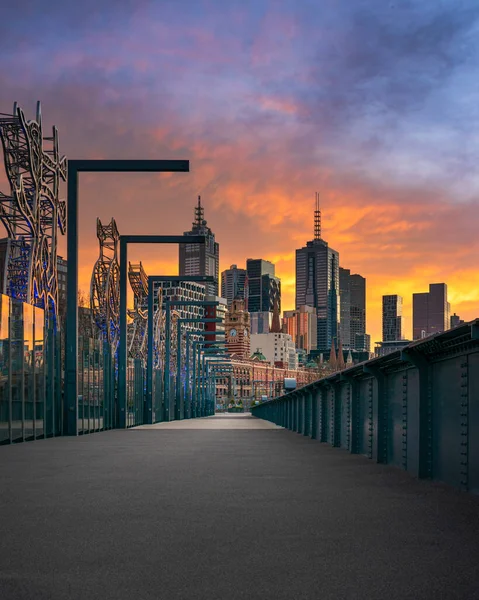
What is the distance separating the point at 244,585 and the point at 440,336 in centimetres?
590

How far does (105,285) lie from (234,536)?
48.7 m

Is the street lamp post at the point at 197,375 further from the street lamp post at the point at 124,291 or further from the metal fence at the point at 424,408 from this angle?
the metal fence at the point at 424,408

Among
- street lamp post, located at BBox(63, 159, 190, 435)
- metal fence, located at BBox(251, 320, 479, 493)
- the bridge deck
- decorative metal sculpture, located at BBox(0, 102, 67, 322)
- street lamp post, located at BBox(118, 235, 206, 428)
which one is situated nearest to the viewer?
the bridge deck

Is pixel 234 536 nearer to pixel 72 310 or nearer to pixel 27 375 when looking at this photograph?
pixel 27 375

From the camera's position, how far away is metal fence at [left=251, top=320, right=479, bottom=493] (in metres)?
10.1

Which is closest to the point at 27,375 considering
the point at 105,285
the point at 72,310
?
the point at 72,310

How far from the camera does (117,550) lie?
6309 mm

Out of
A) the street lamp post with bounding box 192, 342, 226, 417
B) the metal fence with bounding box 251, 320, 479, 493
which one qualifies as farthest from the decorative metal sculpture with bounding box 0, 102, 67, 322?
the street lamp post with bounding box 192, 342, 226, 417

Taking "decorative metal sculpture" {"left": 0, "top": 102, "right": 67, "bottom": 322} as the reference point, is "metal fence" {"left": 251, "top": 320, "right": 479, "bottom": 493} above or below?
below

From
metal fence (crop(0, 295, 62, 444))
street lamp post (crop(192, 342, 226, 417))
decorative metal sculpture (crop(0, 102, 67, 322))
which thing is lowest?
street lamp post (crop(192, 342, 226, 417))

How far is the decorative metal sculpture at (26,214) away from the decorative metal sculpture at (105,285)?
13.2 meters

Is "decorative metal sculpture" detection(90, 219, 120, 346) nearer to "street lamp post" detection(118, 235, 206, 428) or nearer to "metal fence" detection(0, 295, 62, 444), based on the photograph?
"street lamp post" detection(118, 235, 206, 428)

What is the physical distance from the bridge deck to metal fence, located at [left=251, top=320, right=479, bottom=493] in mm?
451

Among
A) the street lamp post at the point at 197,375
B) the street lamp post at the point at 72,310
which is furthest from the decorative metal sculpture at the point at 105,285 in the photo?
the street lamp post at the point at 197,375
